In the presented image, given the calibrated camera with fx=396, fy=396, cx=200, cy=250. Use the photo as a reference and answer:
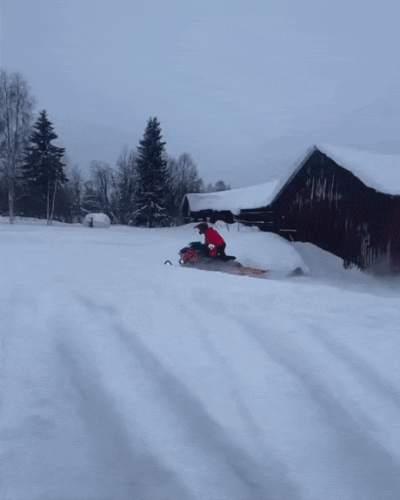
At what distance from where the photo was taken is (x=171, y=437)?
2664 millimetres

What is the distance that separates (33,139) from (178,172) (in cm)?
2101

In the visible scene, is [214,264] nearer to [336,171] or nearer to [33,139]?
[336,171]

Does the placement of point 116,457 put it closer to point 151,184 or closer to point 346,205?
point 346,205

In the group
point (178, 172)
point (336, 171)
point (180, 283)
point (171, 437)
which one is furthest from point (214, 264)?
point (178, 172)

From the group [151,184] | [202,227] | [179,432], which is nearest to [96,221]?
[151,184]

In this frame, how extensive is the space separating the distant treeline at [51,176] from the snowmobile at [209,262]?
24642 mm

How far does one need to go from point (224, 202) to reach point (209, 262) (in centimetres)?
1800

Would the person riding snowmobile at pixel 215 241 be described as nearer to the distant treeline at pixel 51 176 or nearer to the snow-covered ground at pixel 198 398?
the snow-covered ground at pixel 198 398

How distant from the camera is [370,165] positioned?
12.5 m

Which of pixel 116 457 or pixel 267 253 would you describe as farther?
pixel 267 253

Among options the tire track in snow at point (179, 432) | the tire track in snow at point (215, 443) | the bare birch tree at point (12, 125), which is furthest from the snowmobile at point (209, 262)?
the bare birch tree at point (12, 125)

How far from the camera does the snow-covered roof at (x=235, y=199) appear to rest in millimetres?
22547

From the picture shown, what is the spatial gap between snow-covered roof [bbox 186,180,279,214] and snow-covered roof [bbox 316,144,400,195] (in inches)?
231

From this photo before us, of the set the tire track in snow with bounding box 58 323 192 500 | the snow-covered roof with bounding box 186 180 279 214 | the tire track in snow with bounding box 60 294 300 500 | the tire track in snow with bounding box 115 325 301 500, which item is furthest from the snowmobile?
the snow-covered roof with bounding box 186 180 279 214
